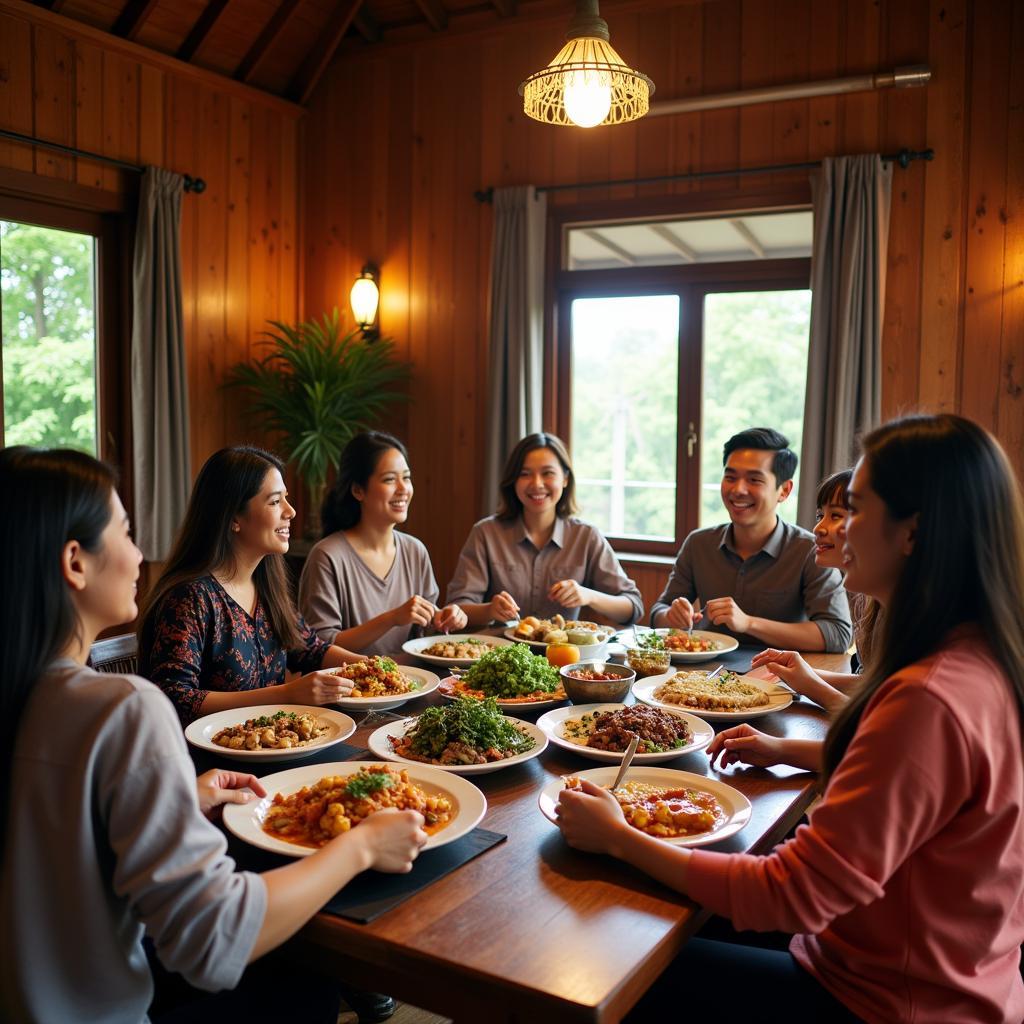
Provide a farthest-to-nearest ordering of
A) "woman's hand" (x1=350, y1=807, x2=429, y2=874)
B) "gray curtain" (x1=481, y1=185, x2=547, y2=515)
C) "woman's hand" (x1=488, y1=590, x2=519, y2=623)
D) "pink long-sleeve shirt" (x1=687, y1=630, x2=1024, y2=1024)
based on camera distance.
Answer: "gray curtain" (x1=481, y1=185, x2=547, y2=515), "woman's hand" (x1=488, y1=590, x2=519, y2=623), "woman's hand" (x1=350, y1=807, x2=429, y2=874), "pink long-sleeve shirt" (x1=687, y1=630, x2=1024, y2=1024)

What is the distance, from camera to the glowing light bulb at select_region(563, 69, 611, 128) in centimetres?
→ 265

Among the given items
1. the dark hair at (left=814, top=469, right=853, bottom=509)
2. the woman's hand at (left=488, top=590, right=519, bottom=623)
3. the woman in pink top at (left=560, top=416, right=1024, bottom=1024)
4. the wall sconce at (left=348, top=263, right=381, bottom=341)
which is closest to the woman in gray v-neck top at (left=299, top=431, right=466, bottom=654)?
the woman's hand at (left=488, top=590, right=519, bottom=623)

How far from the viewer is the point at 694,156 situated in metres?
4.82

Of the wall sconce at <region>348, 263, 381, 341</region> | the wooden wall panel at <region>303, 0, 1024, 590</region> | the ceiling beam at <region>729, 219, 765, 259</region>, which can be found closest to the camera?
the wooden wall panel at <region>303, 0, 1024, 590</region>

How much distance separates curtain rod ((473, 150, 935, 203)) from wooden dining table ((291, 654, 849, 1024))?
12.0 ft

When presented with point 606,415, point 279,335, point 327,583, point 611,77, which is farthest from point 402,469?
point 279,335

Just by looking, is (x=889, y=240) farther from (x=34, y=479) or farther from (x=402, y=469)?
(x=34, y=479)

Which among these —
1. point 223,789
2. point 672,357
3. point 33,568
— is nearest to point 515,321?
point 672,357

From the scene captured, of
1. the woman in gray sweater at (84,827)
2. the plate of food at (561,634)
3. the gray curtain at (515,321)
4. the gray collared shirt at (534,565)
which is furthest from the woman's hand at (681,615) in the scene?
the gray curtain at (515,321)

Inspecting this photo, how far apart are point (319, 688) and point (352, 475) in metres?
1.28

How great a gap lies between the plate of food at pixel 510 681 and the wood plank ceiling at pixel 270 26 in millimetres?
3982

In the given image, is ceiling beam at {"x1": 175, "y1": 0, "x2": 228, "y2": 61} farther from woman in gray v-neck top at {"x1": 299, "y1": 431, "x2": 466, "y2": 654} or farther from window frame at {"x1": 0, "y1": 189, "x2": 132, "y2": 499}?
woman in gray v-neck top at {"x1": 299, "y1": 431, "x2": 466, "y2": 654}

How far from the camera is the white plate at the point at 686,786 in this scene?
1.51m

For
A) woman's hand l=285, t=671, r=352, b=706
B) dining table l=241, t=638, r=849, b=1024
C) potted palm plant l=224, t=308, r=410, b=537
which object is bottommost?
dining table l=241, t=638, r=849, b=1024
